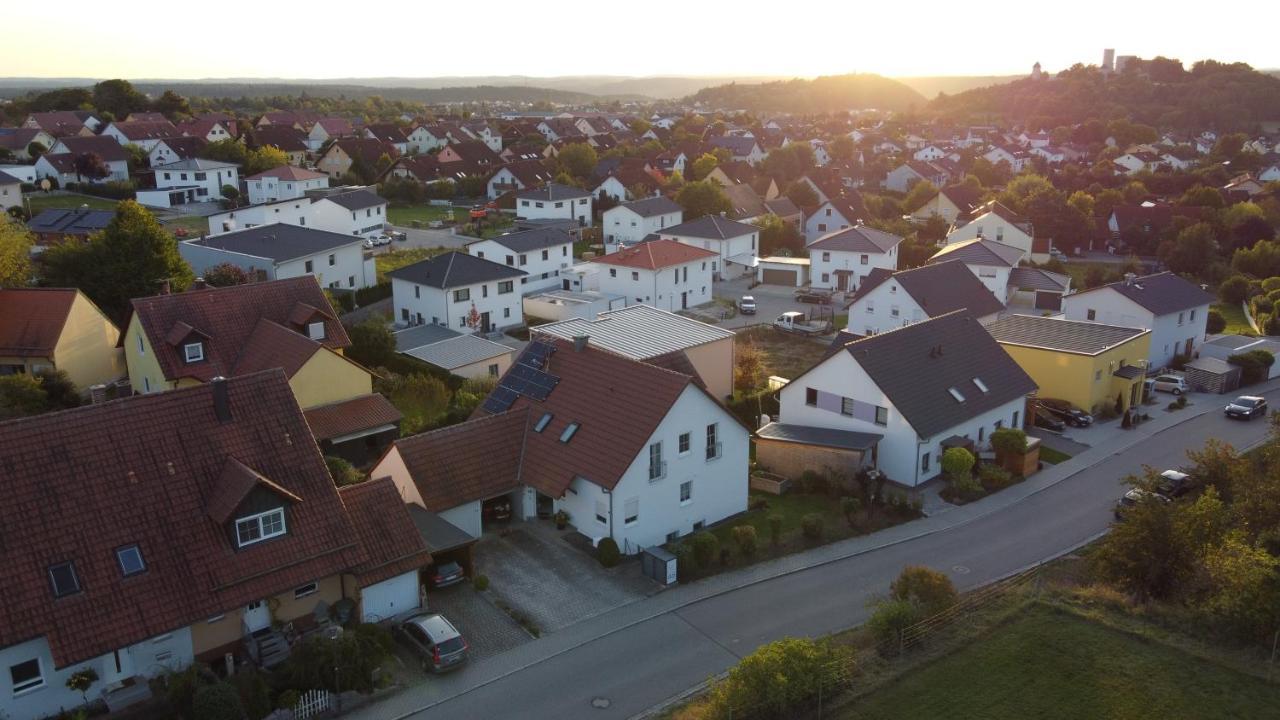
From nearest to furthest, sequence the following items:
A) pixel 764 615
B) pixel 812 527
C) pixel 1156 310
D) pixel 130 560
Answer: pixel 130 560 → pixel 764 615 → pixel 812 527 → pixel 1156 310

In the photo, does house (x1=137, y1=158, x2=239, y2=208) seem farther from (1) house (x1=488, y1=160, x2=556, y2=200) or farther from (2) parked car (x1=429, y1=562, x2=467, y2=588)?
(2) parked car (x1=429, y1=562, x2=467, y2=588)

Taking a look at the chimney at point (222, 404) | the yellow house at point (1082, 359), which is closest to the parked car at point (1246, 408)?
the yellow house at point (1082, 359)

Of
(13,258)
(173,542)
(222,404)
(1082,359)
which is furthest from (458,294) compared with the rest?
(173,542)

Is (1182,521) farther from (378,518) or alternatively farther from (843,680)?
(378,518)

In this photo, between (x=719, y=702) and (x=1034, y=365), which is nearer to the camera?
(x=719, y=702)

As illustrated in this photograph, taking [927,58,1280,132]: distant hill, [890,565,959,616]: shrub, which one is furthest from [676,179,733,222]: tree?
[927,58,1280,132]: distant hill

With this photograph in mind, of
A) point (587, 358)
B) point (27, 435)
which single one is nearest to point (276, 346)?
point (587, 358)

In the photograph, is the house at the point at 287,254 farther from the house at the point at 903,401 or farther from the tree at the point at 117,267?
the house at the point at 903,401

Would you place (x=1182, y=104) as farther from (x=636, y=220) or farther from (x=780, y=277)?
(x=780, y=277)
